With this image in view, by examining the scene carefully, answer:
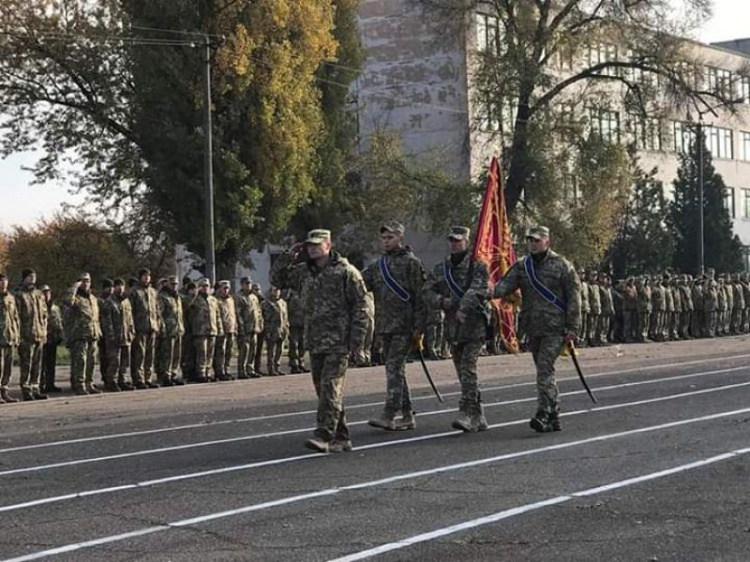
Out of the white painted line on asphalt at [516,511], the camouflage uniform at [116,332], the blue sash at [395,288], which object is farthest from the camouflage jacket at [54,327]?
the white painted line on asphalt at [516,511]

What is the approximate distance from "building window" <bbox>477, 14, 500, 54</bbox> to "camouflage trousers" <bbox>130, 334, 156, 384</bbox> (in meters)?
22.0

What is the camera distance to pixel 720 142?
241ft

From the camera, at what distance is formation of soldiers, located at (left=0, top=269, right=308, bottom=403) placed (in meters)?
17.7

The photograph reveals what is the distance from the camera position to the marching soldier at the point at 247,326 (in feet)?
72.3

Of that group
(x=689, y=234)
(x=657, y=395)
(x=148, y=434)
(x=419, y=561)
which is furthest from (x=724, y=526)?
(x=689, y=234)

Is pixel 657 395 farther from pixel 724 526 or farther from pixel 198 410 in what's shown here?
pixel 724 526

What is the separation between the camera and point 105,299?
19328 mm

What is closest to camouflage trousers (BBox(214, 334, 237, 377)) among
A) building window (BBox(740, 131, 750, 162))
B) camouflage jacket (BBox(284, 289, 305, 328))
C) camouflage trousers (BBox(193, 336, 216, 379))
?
camouflage trousers (BBox(193, 336, 216, 379))

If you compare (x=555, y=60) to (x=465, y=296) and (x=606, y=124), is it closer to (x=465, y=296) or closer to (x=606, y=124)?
(x=606, y=124)

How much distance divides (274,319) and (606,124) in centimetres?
2113

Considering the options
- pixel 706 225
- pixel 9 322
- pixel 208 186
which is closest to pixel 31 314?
pixel 9 322

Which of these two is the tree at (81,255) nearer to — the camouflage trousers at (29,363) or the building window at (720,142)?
the camouflage trousers at (29,363)

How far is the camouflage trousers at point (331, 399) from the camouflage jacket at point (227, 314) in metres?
11.1

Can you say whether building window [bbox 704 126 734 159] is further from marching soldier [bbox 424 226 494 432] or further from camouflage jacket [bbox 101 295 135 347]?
marching soldier [bbox 424 226 494 432]
